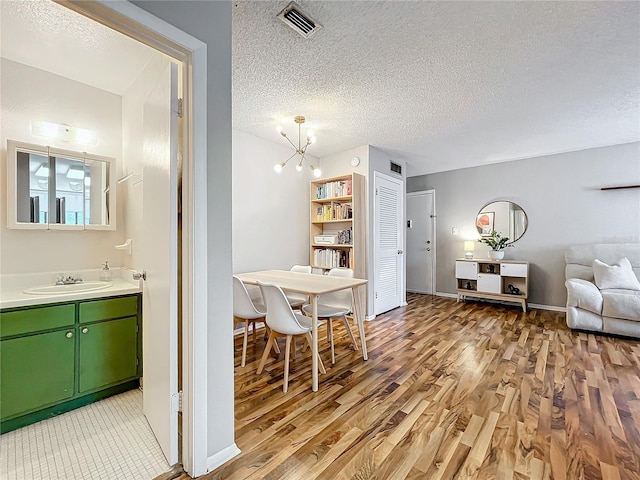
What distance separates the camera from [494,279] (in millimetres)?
4590

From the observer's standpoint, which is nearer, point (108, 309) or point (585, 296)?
point (108, 309)

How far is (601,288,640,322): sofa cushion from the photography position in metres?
3.07

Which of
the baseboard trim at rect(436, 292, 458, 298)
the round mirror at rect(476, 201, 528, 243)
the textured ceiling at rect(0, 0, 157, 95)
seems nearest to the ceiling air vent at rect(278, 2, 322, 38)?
the textured ceiling at rect(0, 0, 157, 95)

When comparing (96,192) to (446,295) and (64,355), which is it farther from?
(446,295)

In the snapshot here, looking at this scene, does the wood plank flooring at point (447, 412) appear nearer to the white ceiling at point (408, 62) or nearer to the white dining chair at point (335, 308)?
the white dining chair at point (335, 308)

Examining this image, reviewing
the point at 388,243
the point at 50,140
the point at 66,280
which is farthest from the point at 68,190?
the point at 388,243

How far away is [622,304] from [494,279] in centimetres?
156

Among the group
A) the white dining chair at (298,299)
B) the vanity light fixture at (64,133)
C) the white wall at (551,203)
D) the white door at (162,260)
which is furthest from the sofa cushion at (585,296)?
the vanity light fixture at (64,133)

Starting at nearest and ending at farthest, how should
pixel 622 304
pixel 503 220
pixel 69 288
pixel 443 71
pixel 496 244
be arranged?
pixel 69 288
pixel 443 71
pixel 622 304
pixel 496 244
pixel 503 220

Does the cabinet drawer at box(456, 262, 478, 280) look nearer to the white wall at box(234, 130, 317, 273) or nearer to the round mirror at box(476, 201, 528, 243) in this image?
the round mirror at box(476, 201, 528, 243)

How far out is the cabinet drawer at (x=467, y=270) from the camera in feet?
15.8

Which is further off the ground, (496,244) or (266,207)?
(266,207)

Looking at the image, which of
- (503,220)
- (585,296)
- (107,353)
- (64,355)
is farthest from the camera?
(503,220)

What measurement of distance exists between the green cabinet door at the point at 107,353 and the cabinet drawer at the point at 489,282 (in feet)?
15.9
